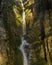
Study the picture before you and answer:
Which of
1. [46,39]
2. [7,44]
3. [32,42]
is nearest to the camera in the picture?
[7,44]

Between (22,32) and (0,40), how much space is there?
6.81 metres

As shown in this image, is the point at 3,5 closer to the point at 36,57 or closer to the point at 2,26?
the point at 2,26

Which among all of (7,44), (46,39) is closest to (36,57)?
(46,39)

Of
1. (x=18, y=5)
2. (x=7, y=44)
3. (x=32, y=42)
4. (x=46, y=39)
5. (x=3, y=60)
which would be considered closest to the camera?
(x=3, y=60)

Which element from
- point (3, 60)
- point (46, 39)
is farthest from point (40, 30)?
point (3, 60)

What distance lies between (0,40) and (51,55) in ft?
14.0

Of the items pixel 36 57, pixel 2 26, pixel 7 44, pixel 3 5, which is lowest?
pixel 36 57

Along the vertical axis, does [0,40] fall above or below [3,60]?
above

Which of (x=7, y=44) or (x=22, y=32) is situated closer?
(x=7, y=44)

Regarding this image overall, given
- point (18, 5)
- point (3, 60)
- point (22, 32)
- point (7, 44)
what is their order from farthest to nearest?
point (18, 5) < point (22, 32) < point (7, 44) < point (3, 60)

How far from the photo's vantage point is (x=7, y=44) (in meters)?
15.1

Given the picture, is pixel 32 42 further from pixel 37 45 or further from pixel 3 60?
pixel 3 60

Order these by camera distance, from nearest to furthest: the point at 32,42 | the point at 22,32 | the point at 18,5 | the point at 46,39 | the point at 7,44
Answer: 1. the point at 7,44
2. the point at 46,39
3. the point at 32,42
4. the point at 22,32
5. the point at 18,5

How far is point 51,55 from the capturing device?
1578 cm
